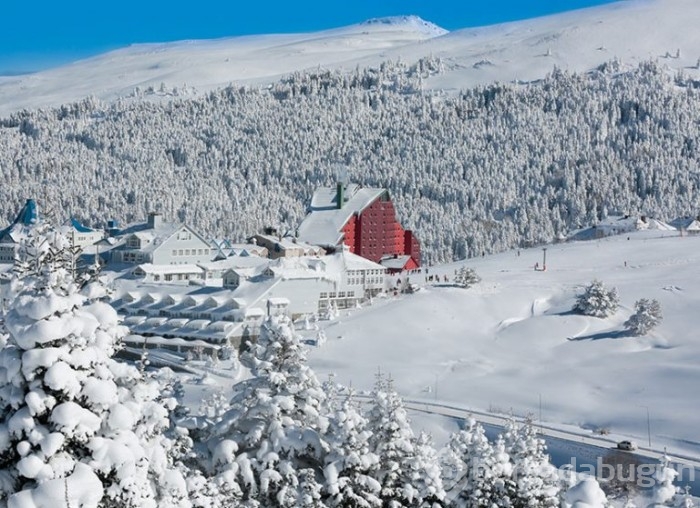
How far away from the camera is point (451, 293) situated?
75750 millimetres

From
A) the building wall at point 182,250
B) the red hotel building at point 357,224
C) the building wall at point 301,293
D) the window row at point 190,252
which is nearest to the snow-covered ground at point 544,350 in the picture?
the building wall at point 301,293

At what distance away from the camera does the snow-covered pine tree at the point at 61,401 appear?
505 inches

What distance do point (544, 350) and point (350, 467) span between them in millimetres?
44300

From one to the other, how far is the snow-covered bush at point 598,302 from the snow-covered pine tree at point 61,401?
59.6 meters

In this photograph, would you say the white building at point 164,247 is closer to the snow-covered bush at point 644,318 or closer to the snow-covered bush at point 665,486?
the snow-covered bush at point 644,318

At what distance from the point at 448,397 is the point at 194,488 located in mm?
37944

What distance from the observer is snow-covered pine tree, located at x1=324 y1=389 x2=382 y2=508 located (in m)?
21.7

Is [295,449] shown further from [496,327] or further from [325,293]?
[325,293]

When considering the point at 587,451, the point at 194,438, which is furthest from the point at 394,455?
the point at 587,451

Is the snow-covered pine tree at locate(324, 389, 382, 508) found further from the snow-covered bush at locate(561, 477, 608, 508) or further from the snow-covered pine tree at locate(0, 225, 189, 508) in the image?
the snow-covered pine tree at locate(0, 225, 189, 508)

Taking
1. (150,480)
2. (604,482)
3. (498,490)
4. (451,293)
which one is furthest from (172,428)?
(451,293)

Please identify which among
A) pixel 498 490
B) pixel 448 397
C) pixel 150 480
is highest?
pixel 150 480

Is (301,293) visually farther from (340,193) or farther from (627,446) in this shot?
(340,193)

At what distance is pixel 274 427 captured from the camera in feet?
72.7
